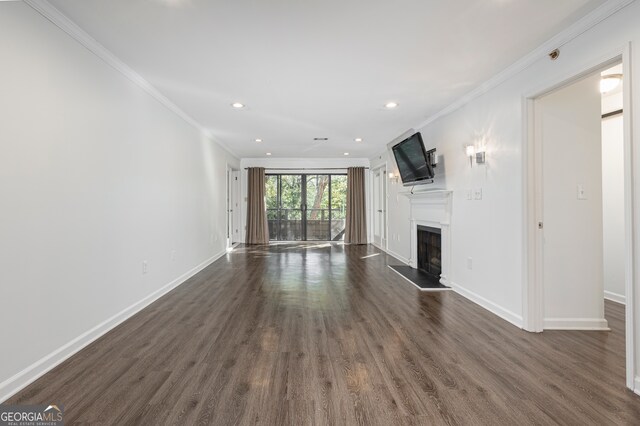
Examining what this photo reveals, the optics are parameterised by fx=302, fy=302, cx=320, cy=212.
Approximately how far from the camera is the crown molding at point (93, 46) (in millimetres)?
1989

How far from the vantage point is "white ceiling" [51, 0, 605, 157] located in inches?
80.0

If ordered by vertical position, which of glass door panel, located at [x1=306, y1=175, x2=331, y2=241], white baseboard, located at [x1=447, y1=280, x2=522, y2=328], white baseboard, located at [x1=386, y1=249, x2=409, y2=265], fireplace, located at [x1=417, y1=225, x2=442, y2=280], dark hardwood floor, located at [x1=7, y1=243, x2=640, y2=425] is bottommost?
dark hardwood floor, located at [x1=7, y1=243, x2=640, y2=425]

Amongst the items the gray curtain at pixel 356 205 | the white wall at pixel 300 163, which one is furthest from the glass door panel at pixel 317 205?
the gray curtain at pixel 356 205

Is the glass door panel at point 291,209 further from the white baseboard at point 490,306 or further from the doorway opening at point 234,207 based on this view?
the white baseboard at point 490,306


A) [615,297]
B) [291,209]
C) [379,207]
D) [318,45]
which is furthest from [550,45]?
[291,209]

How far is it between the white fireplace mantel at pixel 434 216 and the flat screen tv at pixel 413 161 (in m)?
0.25

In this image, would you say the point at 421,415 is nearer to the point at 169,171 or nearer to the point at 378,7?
the point at 378,7

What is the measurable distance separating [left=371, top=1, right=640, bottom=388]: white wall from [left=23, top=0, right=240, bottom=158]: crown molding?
3683mm

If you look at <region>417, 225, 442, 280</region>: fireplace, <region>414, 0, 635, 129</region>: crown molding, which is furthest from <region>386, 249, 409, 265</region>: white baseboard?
<region>414, 0, 635, 129</region>: crown molding

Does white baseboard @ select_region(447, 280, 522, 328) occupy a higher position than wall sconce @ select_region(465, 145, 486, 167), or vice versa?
wall sconce @ select_region(465, 145, 486, 167)

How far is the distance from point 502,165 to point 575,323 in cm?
159

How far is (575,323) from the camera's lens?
2.75m

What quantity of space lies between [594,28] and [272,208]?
7709 millimetres

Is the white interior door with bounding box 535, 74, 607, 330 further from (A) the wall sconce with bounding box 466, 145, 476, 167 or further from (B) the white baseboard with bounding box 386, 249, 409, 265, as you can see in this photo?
(B) the white baseboard with bounding box 386, 249, 409, 265
